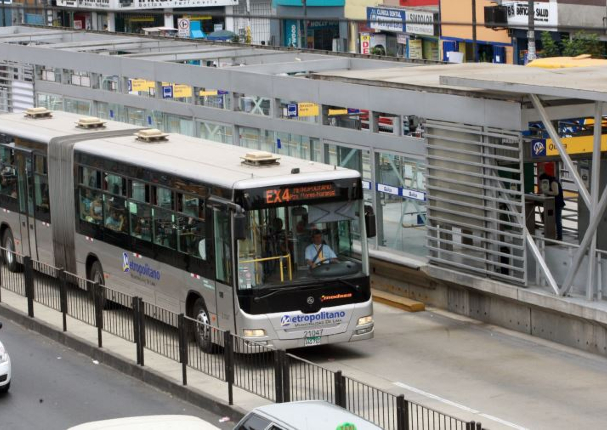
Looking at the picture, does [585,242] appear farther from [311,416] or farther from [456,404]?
[311,416]

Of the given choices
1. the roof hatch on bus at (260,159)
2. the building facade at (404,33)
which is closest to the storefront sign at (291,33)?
the building facade at (404,33)

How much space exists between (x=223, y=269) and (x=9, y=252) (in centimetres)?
812

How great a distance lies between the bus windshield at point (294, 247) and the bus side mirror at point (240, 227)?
26 cm

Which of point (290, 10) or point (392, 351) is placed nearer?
point (392, 351)

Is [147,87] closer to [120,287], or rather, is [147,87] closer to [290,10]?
[120,287]

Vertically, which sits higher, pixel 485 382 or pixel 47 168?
pixel 47 168

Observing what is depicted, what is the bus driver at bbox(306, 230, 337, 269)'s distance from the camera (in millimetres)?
19078

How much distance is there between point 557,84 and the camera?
19.5 metres

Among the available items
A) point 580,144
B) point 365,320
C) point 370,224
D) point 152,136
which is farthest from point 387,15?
point 365,320

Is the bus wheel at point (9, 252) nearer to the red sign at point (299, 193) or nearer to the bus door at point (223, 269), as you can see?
the bus door at point (223, 269)

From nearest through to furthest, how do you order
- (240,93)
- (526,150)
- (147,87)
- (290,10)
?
1. (526,150)
2. (240,93)
3. (147,87)
4. (290,10)

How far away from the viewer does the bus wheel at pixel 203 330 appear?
1917cm

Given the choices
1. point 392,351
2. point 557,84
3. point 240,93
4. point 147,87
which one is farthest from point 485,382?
point 147,87

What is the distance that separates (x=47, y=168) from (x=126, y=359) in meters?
6.63
